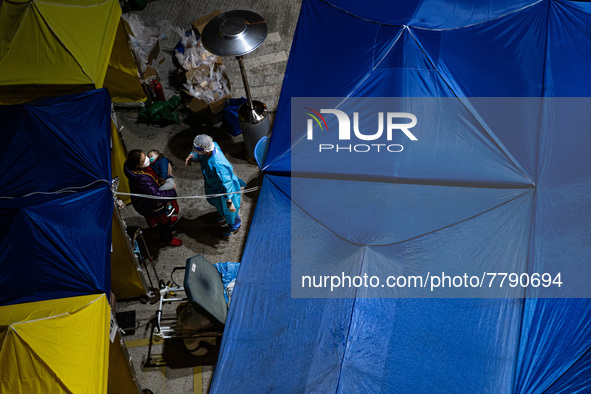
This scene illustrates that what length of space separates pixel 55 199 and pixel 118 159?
188 centimetres

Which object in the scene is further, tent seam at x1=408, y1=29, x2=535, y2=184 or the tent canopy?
the tent canopy

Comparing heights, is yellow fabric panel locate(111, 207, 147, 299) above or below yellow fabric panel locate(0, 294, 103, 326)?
below

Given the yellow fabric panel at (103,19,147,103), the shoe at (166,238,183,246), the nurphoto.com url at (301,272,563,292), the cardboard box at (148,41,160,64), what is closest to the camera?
the nurphoto.com url at (301,272,563,292)

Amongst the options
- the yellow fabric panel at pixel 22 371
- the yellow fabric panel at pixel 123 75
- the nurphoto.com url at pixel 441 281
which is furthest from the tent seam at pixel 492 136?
the yellow fabric panel at pixel 123 75

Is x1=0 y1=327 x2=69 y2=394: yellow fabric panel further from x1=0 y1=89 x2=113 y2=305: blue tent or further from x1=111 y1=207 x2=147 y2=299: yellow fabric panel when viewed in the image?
x1=111 y1=207 x2=147 y2=299: yellow fabric panel

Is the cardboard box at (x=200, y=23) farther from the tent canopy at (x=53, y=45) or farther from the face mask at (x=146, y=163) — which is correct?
the face mask at (x=146, y=163)

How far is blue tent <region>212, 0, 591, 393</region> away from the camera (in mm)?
4031

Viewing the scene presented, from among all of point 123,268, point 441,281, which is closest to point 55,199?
point 123,268

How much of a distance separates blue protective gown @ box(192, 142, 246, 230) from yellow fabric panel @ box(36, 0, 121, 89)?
59.4 inches

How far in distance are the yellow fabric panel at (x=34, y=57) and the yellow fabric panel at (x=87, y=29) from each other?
0.26ft

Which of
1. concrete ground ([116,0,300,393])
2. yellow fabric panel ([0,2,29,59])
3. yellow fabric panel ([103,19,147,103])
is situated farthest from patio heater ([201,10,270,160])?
yellow fabric panel ([0,2,29,59])

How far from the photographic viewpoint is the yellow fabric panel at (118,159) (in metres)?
6.93

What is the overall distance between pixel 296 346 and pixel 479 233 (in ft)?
5.53

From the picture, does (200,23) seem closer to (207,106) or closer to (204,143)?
(207,106)
